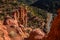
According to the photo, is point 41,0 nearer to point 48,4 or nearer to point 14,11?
point 48,4

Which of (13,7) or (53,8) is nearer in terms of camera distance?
(13,7)

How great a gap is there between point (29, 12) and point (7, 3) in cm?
733

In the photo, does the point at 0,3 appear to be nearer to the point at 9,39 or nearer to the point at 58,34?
the point at 9,39

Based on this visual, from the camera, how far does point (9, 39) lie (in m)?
28.1

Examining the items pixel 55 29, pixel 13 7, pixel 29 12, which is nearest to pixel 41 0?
pixel 29 12

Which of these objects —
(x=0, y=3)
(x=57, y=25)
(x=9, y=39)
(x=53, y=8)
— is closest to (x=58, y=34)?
(x=57, y=25)

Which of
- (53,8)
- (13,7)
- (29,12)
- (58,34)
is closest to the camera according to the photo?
(58,34)

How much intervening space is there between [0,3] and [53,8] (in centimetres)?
2964

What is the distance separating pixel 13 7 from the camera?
67750 millimetres

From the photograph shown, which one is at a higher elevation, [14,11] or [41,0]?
[14,11]

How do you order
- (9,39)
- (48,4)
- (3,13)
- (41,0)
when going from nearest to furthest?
(9,39) < (3,13) < (48,4) < (41,0)

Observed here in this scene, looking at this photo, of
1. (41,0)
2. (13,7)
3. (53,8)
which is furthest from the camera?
(41,0)

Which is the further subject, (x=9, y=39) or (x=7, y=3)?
(x=7, y=3)

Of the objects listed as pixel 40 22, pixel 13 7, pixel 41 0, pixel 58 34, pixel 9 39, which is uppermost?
pixel 58 34
